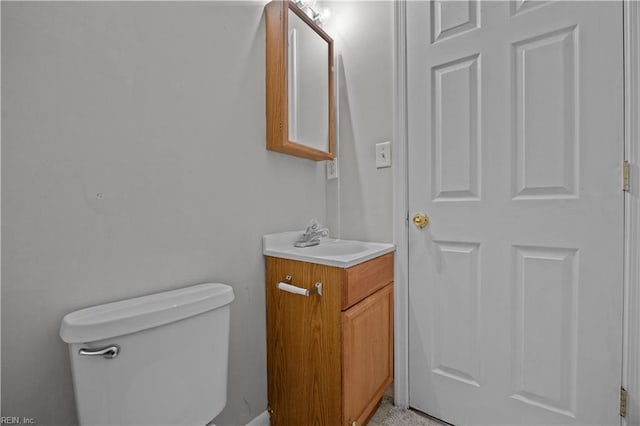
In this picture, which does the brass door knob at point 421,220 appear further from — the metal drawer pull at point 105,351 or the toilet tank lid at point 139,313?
the metal drawer pull at point 105,351

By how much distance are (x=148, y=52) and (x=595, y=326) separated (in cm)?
174

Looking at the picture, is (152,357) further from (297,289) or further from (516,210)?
(516,210)

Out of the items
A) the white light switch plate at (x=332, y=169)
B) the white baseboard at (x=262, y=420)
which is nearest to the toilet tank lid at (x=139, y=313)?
the white baseboard at (x=262, y=420)

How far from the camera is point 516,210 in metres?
1.08

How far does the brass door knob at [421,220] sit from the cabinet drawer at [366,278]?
7.8 inches

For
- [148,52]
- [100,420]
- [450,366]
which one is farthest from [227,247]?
[450,366]

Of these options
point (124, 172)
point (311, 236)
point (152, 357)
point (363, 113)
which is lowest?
point (152, 357)

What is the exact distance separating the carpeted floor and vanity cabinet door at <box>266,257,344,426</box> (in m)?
0.39

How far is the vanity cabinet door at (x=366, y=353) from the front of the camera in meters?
1.03

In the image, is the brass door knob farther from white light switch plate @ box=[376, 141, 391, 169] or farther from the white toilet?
the white toilet

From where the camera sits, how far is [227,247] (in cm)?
110

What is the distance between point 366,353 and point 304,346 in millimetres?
263

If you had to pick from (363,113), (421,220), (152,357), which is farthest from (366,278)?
(363,113)

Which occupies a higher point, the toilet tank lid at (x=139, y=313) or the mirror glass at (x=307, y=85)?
the mirror glass at (x=307, y=85)
